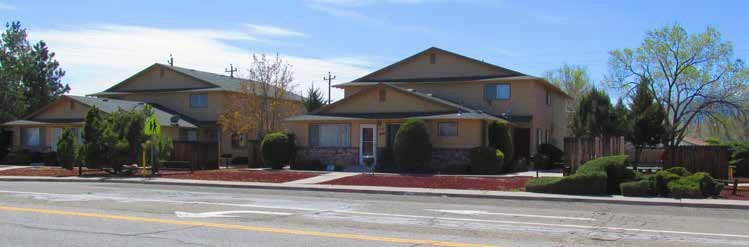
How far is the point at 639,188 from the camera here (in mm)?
18766

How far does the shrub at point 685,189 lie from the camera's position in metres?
18.1

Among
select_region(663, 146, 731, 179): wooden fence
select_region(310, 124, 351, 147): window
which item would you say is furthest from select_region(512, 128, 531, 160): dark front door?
select_region(663, 146, 731, 179): wooden fence

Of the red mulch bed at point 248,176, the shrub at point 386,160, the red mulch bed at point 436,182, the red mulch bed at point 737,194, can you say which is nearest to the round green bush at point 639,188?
the red mulch bed at point 737,194

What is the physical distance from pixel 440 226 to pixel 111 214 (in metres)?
6.28

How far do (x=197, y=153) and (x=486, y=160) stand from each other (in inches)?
515

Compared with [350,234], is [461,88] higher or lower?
higher

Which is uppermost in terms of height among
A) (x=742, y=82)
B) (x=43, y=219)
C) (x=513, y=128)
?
(x=742, y=82)

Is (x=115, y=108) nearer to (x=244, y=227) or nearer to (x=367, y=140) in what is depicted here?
(x=367, y=140)

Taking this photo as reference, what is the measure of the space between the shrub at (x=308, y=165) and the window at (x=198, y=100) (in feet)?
39.0

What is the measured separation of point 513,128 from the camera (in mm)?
34625

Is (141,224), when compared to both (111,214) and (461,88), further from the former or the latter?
(461,88)

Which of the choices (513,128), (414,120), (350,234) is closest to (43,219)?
(350,234)

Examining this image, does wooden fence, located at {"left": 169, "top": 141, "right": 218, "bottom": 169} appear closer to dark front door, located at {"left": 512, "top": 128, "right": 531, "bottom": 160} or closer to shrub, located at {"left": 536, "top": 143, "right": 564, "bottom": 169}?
dark front door, located at {"left": 512, "top": 128, "right": 531, "bottom": 160}

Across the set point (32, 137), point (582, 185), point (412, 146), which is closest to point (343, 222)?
point (582, 185)
